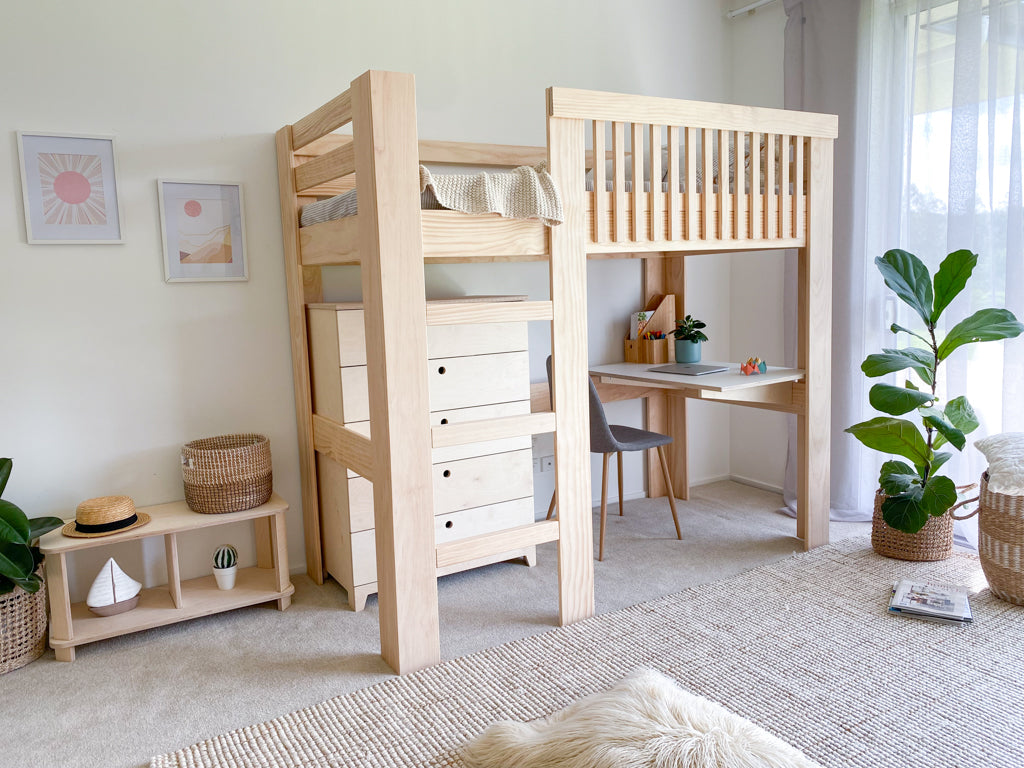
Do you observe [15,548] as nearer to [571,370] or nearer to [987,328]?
[571,370]

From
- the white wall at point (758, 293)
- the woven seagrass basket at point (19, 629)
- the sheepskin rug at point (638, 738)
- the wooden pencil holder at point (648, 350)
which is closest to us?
the sheepskin rug at point (638, 738)

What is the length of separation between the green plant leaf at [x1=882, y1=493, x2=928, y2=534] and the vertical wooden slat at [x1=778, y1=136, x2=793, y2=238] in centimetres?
98

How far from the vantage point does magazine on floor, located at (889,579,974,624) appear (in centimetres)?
227

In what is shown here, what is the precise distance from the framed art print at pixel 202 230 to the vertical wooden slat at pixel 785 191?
186cm

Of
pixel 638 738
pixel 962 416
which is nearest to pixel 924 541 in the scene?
pixel 962 416

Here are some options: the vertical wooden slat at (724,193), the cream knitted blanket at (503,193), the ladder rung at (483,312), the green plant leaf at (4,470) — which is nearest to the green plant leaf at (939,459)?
the vertical wooden slat at (724,193)

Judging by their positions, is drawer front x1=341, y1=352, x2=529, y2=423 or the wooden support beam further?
drawer front x1=341, y1=352, x2=529, y2=423

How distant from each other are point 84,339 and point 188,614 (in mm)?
919

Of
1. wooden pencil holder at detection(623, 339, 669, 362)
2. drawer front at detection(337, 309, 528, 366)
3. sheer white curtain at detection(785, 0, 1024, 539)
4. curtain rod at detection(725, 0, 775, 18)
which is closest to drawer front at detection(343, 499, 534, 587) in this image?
drawer front at detection(337, 309, 528, 366)

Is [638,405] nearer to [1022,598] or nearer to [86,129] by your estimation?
[1022,598]

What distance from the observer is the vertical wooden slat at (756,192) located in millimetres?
2654

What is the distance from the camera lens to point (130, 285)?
99.3 inches

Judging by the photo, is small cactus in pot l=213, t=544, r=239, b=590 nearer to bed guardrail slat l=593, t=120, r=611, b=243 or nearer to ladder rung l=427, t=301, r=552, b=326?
ladder rung l=427, t=301, r=552, b=326

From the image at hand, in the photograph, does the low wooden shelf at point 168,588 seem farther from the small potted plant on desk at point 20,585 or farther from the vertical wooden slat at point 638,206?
the vertical wooden slat at point 638,206
